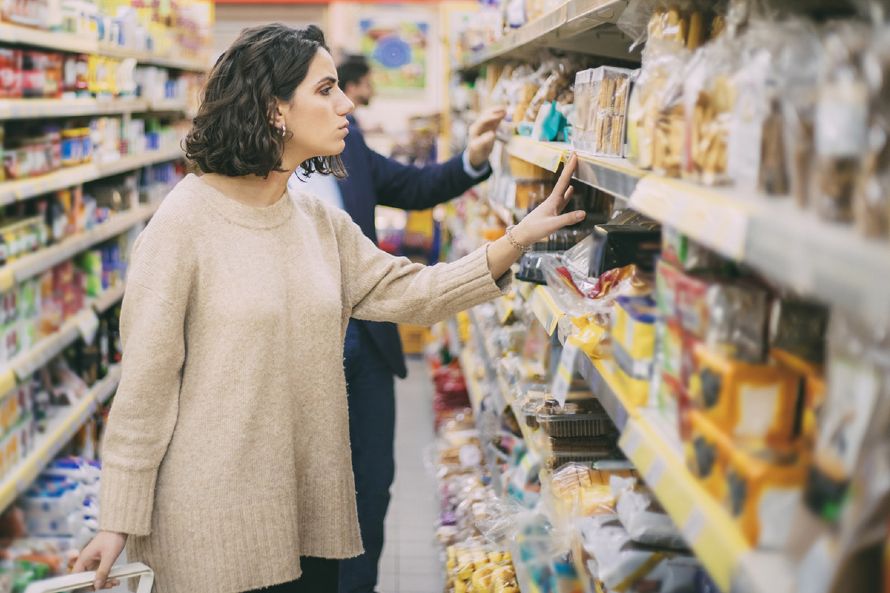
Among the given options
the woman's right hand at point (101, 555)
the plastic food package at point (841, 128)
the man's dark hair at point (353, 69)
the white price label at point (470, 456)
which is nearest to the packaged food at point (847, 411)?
the plastic food package at point (841, 128)

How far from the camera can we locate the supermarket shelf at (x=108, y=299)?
451 cm

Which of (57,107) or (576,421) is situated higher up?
(57,107)

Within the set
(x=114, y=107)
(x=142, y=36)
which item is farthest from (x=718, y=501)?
(x=142, y=36)

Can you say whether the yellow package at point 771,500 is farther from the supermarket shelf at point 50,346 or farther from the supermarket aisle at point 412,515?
the supermarket shelf at point 50,346

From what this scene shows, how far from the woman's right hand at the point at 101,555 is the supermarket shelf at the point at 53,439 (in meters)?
1.44

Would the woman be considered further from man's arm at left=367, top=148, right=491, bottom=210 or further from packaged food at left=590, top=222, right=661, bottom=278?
man's arm at left=367, top=148, right=491, bottom=210

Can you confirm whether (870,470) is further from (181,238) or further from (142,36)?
(142,36)

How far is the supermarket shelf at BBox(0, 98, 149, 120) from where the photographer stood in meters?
3.17

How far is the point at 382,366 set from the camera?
10.8 feet

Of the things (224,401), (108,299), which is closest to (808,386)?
(224,401)

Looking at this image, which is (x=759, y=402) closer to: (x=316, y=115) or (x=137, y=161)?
(x=316, y=115)

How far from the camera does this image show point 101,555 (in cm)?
184

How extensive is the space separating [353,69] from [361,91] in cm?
11

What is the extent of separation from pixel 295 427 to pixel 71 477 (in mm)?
2031
